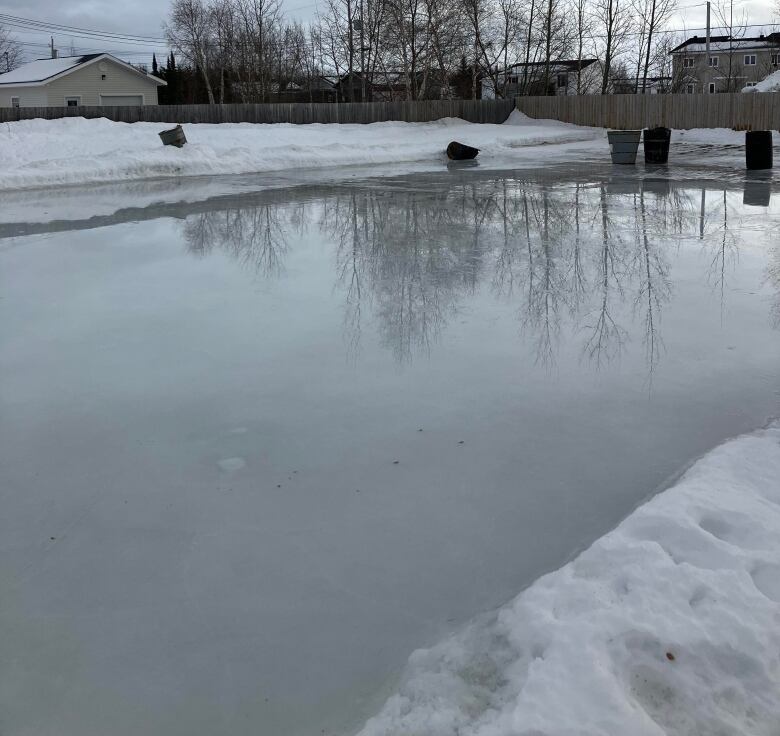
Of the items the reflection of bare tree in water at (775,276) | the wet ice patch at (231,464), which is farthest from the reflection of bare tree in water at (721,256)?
the wet ice patch at (231,464)

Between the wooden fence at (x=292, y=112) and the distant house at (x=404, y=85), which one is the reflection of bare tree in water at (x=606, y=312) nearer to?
the wooden fence at (x=292, y=112)

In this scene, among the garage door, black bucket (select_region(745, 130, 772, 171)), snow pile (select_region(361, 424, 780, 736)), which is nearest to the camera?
snow pile (select_region(361, 424, 780, 736))

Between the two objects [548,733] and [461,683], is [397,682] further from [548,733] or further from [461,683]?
[548,733]

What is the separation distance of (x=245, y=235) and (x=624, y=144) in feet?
45.9

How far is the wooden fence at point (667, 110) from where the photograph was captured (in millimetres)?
31719

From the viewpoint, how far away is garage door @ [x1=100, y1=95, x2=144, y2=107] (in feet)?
151

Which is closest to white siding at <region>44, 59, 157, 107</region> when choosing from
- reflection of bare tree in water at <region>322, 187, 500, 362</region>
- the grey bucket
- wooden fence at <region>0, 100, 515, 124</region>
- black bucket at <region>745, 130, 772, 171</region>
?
wooden fence at <region>0, 100, 515, 124</region>

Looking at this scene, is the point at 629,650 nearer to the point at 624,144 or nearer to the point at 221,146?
the point at 624,144

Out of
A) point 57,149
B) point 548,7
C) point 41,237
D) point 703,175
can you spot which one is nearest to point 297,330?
point 41,237

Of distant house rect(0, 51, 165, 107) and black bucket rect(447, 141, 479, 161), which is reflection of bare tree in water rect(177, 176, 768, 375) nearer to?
black bucket rect(447, 141, 479, 161)

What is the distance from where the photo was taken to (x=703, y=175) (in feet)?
61.4

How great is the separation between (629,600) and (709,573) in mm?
337

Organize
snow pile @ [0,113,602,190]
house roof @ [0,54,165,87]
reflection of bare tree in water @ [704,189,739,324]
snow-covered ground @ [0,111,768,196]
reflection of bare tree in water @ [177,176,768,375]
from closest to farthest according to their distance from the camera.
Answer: reflection of bare tree in water @ [177,176,768,375]
reflection of bare tree in water @ [704,189,739,324]
snow pile @ [0,113,602,190]
snow-covered ground @ [0,111,768,196]
house roof @ [0,54,165,87]

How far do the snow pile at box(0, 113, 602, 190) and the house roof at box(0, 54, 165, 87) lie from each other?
55.2ft
